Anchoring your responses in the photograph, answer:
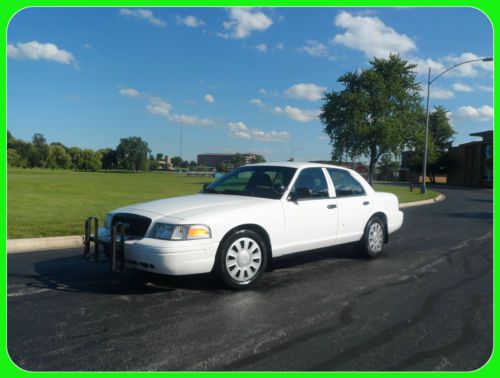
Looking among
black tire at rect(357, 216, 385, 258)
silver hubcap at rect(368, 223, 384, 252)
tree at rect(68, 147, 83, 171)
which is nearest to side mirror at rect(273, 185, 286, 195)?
black tire at rect(357, 216, 385, 258)

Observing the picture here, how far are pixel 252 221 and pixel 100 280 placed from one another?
7.08ft

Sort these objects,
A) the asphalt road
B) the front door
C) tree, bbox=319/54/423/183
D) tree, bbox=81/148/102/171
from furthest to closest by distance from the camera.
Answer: tree, bbox=81/148/102/171, tree, bbox=319/54/423/183, the front door, the asphalt road

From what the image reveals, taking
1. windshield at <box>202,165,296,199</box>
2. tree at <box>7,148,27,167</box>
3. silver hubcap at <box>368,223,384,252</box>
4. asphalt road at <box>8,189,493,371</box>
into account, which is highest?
tree at <box>7,148,27,167</box>

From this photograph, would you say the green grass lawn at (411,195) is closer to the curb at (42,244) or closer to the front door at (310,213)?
the front door at (310,213)

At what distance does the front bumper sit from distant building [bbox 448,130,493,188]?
55.6 meters

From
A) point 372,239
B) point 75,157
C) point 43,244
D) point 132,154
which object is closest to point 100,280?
point 43,244

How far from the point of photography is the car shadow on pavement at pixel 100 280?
5.19 meters

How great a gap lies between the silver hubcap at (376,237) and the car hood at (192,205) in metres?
2.39

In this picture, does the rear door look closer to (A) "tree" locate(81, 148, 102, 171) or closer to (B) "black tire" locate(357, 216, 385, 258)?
(B) "black tire" locate(357, 216, 385, 258)

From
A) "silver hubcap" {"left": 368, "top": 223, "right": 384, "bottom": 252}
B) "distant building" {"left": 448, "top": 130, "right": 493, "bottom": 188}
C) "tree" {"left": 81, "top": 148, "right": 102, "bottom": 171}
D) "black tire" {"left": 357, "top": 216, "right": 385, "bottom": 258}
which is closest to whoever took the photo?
"black tire" {"left": 357, "top": 216, "right": 385, "bottom": 258}

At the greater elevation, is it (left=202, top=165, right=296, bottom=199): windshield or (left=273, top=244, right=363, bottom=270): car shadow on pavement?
(left=202, top=165, right=296, bottom=199): windshield

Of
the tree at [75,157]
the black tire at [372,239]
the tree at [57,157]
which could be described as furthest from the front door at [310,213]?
the tree at [75,157]

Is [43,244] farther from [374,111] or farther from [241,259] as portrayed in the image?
[374,111]

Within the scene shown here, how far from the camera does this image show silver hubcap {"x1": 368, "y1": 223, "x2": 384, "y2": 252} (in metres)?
7.15
